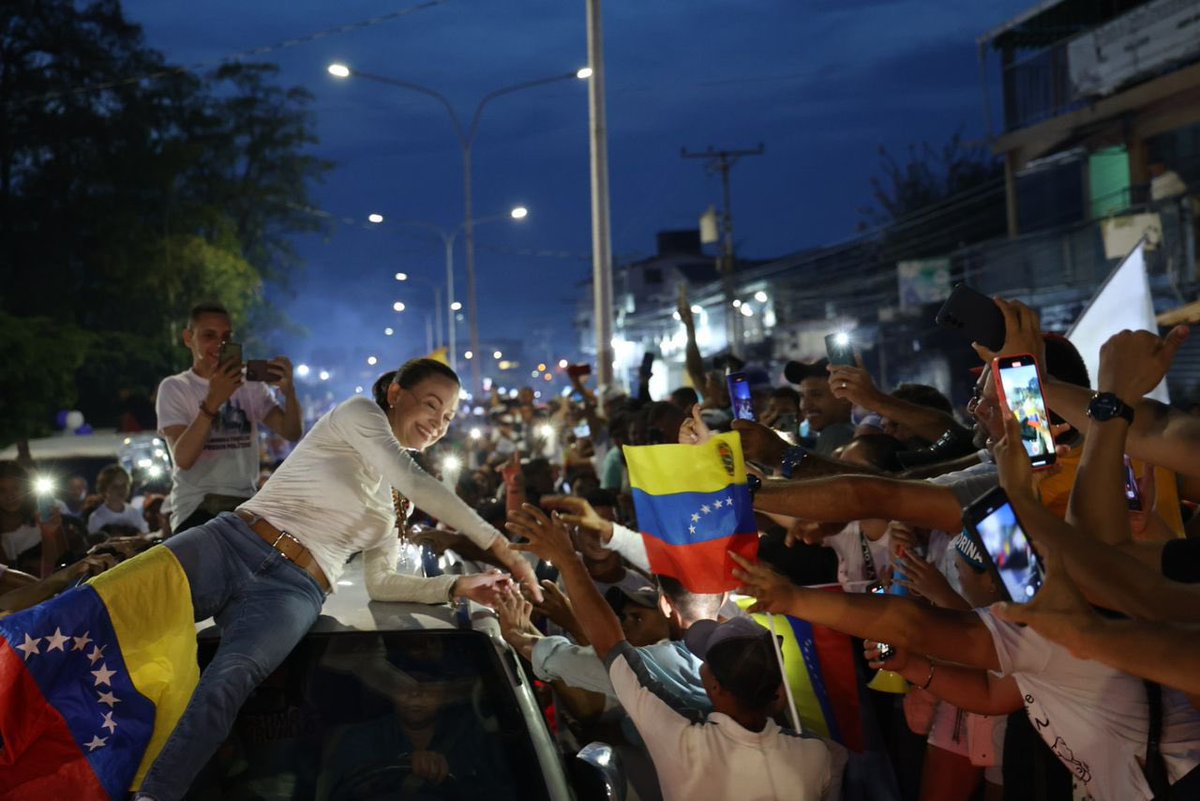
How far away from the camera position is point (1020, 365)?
367 centimetres

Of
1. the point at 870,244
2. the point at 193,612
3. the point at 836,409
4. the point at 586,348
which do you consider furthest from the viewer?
the point at 586,348

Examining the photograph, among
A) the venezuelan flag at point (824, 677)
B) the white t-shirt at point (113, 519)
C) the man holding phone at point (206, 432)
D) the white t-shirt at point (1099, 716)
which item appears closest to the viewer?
the white t-shirt at point (1099, 716)

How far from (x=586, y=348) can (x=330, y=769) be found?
90842 mm

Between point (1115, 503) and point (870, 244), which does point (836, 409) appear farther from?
point (870, 244)

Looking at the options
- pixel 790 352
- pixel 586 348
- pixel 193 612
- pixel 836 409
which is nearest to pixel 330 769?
pixel 193 612

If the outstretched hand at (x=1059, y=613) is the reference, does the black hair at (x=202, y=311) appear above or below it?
above

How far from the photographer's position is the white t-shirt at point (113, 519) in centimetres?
1084

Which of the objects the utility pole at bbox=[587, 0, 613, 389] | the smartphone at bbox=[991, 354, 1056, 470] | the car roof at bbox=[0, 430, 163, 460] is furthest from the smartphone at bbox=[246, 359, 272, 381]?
the car roof at bbox=[0, 430, 163, 460]

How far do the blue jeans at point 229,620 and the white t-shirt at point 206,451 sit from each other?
1808 mm

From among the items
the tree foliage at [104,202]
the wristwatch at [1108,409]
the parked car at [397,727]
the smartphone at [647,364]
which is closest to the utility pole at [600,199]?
the smartphone at [647,364]

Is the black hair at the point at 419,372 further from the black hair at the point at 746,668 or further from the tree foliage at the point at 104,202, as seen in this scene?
the tree foliage at the point at 104,202

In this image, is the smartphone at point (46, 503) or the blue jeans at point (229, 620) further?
the smartphone at point (46, 503)

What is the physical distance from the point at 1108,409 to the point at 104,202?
39519 mm

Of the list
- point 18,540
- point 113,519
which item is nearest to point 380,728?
point 18,540
